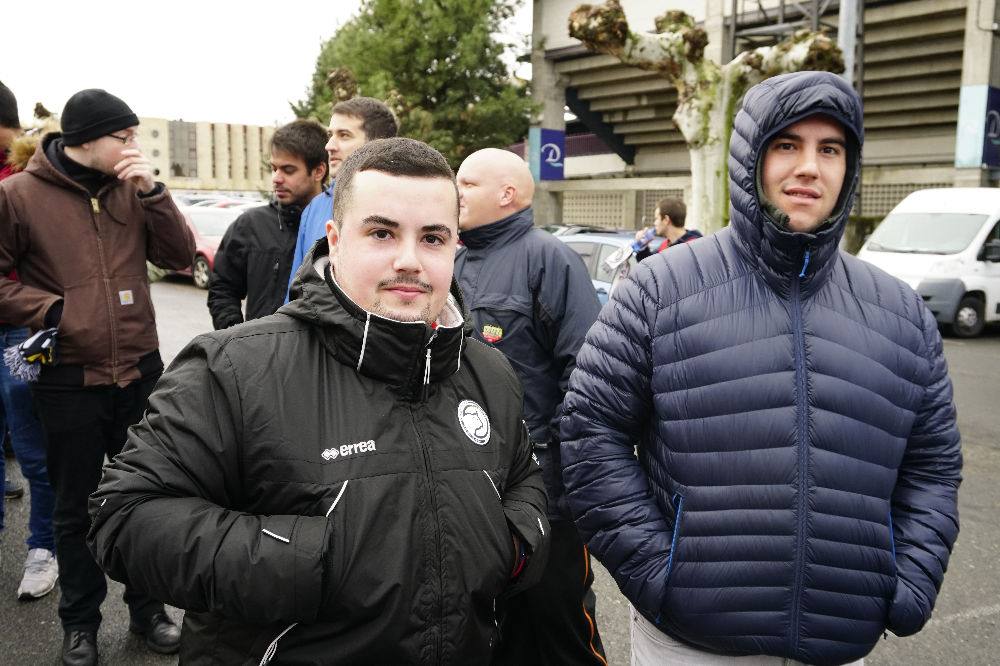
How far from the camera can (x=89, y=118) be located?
3.11 m

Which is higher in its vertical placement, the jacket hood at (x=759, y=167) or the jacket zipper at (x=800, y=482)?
the jacket hood at (x=759, y=167)

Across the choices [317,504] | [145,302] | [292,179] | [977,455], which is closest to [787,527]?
[317,504]

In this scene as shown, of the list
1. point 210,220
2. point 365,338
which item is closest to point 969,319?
point 365,338

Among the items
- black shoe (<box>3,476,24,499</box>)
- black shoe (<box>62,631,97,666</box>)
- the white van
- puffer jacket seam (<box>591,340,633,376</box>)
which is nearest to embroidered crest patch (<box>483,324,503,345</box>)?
puffer jacket seam (<box>591,340,633,376</box>)

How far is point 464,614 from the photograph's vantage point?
1.57m

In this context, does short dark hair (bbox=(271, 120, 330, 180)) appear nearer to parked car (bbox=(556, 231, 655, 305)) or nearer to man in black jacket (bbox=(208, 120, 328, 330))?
man in black jacket (bbox=(208, 120, 328, 330))

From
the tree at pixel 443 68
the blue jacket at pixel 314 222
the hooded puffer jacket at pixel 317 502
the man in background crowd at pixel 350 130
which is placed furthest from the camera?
the tree at pixel 443 68

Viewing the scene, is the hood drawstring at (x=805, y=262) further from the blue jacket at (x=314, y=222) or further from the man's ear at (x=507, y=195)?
the blue jacket at (x=314, y=222)

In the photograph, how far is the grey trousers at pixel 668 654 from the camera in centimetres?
193

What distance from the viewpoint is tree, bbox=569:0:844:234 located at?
12.3 metres

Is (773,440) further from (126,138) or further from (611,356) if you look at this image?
(126,138)

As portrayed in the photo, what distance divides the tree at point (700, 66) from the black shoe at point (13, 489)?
32.2 feet

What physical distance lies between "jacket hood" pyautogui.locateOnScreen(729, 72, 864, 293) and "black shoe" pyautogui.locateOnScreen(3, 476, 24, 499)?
16.0ft

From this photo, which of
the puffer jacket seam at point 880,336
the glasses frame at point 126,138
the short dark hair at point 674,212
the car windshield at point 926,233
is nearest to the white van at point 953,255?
the car windshield at point 926,233
